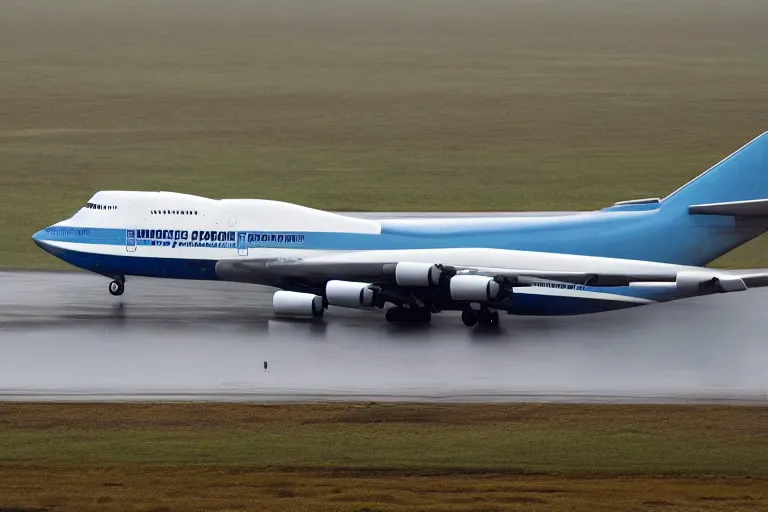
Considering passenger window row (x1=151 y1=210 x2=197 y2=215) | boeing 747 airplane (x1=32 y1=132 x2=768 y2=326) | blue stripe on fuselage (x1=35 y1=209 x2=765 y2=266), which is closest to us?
boeing 747 airplane (x1=32 y1=132 x2=768 y2=326)

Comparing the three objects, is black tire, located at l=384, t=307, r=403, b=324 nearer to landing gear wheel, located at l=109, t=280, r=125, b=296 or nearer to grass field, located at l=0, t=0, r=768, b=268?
landing gear wheel, located at l=109, t=280, r=125, b=296

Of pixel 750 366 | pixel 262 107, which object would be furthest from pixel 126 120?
pixel 750 366

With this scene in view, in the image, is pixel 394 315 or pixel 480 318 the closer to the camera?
pixel 480 318

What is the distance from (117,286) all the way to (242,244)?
6169 mm

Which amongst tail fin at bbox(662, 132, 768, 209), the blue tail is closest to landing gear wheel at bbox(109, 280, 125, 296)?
the blue tail

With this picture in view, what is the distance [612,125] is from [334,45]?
73972mm

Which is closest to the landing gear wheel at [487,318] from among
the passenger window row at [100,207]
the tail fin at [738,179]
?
the tail fin at [738,179]

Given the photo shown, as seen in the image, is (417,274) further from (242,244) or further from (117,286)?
(117,286)

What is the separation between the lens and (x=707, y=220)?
5366cm

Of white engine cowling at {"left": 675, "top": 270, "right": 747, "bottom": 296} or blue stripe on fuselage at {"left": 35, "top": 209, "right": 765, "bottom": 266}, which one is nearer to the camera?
white engine cowling at {"left": 675, "top": 270, "right": 747, "bottom": 296}

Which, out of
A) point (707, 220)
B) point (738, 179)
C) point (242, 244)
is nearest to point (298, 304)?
point (242, 244)

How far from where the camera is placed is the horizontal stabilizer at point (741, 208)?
2079 inches

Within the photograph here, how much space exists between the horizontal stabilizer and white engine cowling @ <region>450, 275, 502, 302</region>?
25.6ft

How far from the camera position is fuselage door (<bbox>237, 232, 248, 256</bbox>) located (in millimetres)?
57562
